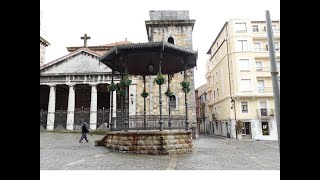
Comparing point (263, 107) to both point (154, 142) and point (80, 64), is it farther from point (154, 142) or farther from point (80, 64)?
point (154, 142)

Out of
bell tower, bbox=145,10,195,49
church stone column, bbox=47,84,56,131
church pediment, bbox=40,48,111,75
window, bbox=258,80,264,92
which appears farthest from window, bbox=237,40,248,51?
church stone column, bbox=47,84,56,131

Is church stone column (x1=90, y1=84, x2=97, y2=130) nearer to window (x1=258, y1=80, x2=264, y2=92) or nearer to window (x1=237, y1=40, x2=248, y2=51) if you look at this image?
window (x1=237, y1=40, x2=248, y2=51)

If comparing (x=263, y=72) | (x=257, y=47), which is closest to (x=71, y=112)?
(x=263, y=72)

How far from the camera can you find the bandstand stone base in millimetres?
8883

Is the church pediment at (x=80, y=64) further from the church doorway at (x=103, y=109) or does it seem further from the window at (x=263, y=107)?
the window at (x=263, y=107)

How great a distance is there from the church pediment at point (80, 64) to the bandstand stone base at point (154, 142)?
49.4 ft

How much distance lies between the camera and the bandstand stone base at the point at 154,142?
8883 millimetres

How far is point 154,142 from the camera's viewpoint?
895 cm

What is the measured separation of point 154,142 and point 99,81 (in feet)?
51.3

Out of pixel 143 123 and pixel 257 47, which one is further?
pixel 257 47

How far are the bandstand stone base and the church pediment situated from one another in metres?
15.0
